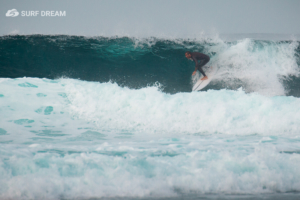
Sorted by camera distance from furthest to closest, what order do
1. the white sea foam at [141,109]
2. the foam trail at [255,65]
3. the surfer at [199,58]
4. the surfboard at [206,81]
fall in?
the foam trail at [255,65] < the surfboard at [206,81] < the surfer at [199,58] < the white sea foam at [141,109]

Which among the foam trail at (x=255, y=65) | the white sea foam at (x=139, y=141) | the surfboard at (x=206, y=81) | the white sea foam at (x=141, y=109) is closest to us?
the white sea foam at (x=139, y=141)

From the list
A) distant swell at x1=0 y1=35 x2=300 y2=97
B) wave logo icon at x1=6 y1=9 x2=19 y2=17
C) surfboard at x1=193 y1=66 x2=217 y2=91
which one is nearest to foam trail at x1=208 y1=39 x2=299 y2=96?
distant swell at x1=0 y1=35 x2=300 y2=97

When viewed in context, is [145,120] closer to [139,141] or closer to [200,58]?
[139,141]

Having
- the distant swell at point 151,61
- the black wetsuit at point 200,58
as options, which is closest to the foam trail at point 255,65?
the distant swell at point 151,61

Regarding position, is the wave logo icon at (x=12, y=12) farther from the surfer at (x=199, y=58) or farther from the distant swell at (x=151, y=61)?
the surfer at (x=199, y=58)

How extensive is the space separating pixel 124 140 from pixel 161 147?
0.94 meters

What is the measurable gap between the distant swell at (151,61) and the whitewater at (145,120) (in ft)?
0.12

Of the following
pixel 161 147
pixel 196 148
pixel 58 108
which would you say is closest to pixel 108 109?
pixel 58 108

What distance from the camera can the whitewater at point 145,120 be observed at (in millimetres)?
2482

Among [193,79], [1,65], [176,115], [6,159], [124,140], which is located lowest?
[6,159]

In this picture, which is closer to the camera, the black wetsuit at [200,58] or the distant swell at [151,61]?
the black wetsuit at [200,58]

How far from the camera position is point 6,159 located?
3.02 metres

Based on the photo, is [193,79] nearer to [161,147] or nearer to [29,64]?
[161,147]

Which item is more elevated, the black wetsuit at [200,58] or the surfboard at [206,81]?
the black wetsuit at [200,58]
